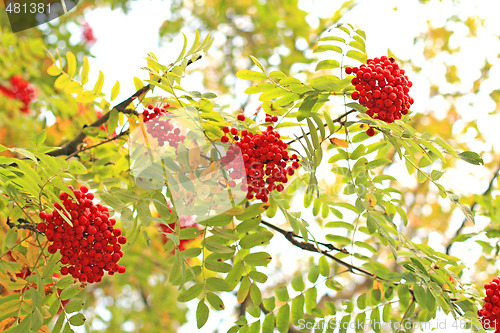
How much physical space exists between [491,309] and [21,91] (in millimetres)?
3822

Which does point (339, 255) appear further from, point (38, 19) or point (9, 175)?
point (38, 19)

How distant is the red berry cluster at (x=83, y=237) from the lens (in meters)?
1.31

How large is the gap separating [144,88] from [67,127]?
4.69ft

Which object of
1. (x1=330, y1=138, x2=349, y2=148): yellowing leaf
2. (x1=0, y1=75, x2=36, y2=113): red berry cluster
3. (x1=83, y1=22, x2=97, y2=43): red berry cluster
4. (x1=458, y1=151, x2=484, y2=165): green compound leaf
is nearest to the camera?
(x1=458, y1=151, x2=484, y2=165): green compound leaf

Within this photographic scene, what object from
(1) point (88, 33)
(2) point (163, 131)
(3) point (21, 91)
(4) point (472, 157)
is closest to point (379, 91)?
(4) point (472, 157)

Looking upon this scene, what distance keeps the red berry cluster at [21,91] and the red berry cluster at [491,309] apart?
3.68 m

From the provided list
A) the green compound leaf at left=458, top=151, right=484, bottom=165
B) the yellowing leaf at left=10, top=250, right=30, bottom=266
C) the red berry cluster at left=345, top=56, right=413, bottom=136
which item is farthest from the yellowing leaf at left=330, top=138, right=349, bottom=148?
the yellowing leaf at left=10, top=250, right=30, bottom=266

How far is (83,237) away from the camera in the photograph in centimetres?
133

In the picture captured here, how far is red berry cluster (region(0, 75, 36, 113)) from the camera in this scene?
11.5 ft

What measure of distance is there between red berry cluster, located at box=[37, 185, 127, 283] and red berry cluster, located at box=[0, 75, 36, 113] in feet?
8.65

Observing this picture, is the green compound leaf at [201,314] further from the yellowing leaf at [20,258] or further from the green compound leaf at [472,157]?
the green compound leaf at [472,157]

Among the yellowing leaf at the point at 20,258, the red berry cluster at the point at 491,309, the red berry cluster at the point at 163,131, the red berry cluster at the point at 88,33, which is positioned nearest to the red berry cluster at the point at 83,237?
the yellowing leaf at the point at 20,258

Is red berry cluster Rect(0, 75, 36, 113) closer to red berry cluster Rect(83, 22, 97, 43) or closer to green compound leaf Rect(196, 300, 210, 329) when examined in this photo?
red berry cluster Rect(83, 22, 97, 43)

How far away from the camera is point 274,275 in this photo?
17.0ft
